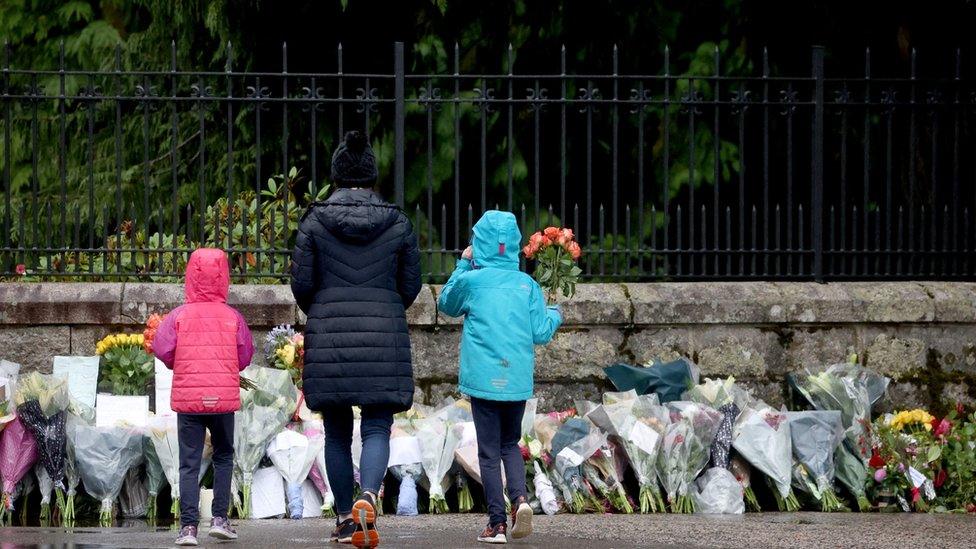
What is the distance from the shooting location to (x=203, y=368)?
20.0ft

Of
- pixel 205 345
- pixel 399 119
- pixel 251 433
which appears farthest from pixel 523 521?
pixel 399 119

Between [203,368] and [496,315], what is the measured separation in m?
1.14

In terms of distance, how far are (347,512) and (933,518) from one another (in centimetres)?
282

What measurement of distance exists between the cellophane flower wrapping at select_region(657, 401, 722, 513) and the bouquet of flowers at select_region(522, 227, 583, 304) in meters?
0.82

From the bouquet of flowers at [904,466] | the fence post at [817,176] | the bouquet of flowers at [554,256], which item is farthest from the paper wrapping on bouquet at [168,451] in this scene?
the fence post at [817,176]

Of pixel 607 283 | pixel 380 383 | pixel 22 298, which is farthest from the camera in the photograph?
pixel 607 283

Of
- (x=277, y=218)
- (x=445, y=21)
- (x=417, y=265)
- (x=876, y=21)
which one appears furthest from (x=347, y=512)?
(x=876, y=21)

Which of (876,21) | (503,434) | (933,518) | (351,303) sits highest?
(876,21)

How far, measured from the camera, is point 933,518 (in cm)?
726

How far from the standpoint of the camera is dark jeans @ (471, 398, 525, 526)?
6.17 m

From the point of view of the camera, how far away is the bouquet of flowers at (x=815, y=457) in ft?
24.5

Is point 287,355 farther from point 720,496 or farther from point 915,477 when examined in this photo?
point 915,477

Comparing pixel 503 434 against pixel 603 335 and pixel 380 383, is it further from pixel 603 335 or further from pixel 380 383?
pixel 603 335

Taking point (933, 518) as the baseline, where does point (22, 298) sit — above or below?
above
